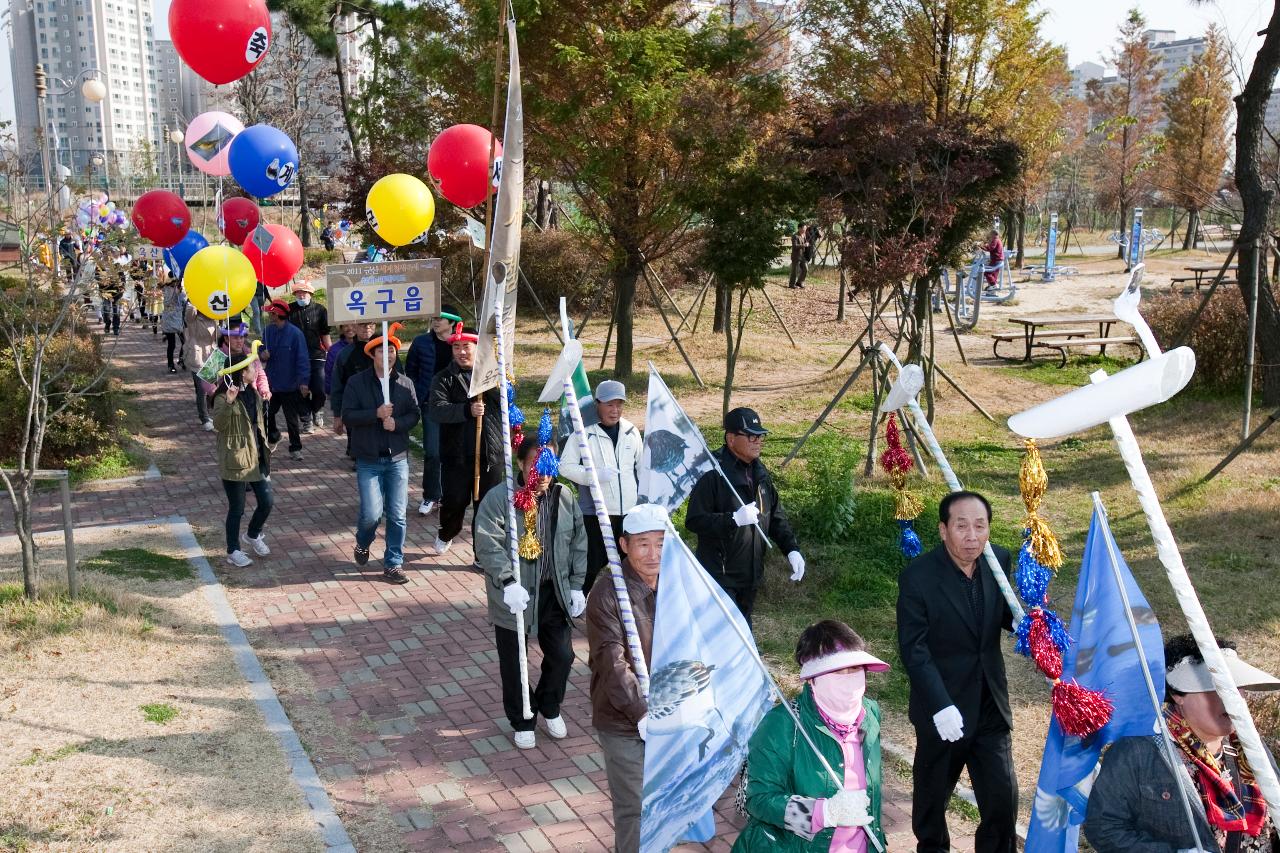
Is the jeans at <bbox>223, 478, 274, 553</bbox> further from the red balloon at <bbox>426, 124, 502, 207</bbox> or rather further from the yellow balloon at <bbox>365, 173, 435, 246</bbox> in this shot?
the red balloon at <bbox>426, 124, 502, 207</bbox>

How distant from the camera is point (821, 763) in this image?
144 inches

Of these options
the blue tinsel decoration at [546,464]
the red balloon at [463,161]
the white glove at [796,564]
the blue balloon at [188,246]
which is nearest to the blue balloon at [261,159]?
the blue balloon at [188,246]

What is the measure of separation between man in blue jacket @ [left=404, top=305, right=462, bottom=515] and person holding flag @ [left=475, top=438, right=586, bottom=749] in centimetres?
455

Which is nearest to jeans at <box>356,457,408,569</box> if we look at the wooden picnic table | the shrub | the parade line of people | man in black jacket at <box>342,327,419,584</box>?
man in black jacket at <box>342,327,419,584</box>

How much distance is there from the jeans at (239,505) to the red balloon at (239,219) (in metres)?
5.27

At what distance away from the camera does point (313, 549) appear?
9.92 m

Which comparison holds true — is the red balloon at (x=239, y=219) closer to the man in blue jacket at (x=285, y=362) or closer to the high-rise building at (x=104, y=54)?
the man in blue jacket at (x=285, y=362)

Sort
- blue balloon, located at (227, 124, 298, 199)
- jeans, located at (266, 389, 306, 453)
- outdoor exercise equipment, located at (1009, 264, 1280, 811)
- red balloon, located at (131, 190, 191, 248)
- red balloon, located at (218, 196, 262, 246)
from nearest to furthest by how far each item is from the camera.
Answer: outdoor exercise equipment, located at (1009, 264, 1280, 811) < blue balloon, located at (227, 124, 298, 199) < red balloon, located at (131, 190, 191, 248) < jeans, located at (266, 389, 306, 453) < red balloon, located at (218, 196, 262, 246)

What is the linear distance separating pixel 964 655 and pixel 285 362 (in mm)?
9632

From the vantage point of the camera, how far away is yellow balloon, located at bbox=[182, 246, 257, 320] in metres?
10.5

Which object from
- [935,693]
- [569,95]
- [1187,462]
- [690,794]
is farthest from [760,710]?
[569,95]

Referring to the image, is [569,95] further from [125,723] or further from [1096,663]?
[1096,663]

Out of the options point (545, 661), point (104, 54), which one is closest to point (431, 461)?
point (545, 661)

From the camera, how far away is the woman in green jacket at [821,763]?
11.8ft
